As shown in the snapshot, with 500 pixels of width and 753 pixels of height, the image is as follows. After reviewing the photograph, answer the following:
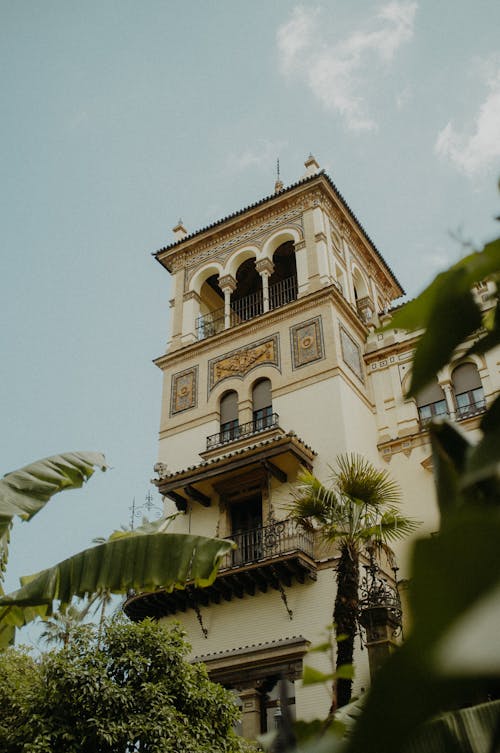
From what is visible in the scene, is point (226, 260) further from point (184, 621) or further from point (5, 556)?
point (5, 556)

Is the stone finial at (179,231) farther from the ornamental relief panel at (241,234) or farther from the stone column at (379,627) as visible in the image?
the stone column at (379,627)

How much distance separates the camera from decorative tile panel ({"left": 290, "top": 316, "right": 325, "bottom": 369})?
18219 millimetres

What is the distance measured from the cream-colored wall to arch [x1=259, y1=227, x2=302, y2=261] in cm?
1023

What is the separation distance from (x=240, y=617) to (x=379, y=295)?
41.2 ft

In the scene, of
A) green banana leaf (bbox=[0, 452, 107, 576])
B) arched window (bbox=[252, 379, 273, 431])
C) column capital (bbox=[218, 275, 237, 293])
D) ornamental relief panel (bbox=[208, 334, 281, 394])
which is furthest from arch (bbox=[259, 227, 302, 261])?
green banana leaf (bbox=[0, 452, 107, 576])

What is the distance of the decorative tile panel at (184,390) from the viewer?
19.8 meters

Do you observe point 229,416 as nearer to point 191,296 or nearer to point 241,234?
point 191,296

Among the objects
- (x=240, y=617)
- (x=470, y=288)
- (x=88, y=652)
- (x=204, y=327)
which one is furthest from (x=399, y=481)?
(x=470, y=288)

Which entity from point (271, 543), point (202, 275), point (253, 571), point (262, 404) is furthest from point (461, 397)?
point (202, 275)

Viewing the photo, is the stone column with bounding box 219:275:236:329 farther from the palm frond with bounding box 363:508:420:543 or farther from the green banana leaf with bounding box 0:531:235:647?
the green banana leaf with bounding box 0:531:235:647

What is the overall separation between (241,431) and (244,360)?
7.56ft

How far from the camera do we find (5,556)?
7902 mm

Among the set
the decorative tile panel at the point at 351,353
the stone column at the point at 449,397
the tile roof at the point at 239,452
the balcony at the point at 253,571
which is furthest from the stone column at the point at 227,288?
the balcony at the point at 253,571

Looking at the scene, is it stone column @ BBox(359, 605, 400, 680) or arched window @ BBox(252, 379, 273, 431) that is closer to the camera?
stone column @ BBox(359, 605, 400, 680)
